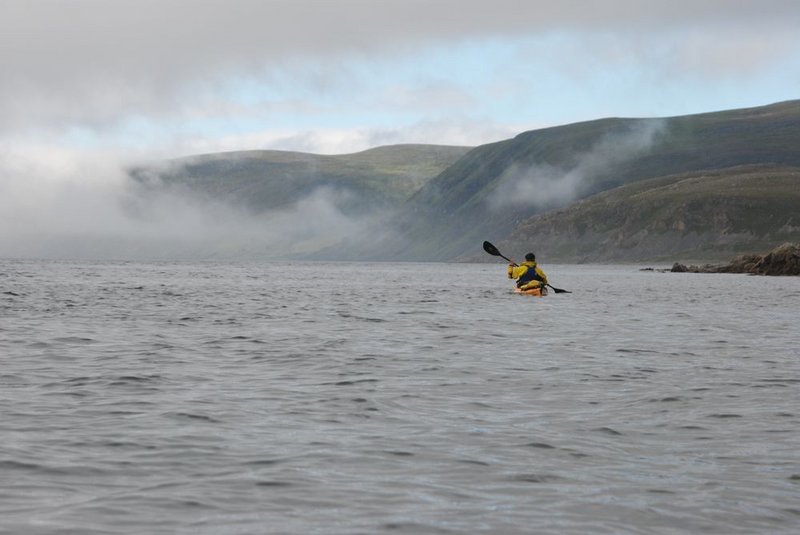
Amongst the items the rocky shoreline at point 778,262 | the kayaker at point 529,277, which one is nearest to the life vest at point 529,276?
the kayaker at point 529,277

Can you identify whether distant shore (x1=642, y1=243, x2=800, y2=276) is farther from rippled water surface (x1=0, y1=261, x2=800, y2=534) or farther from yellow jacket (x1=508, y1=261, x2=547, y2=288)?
rippled water surface (x1=0, y1=261, x2=800, y2=534)

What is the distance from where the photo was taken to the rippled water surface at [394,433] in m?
10.6

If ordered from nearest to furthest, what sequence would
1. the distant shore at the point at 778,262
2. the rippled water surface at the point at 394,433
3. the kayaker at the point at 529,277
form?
the rippled water surface at the point at 394,433 → the kayaker at the point at 529,277 → the distant shore at the point at 778,262

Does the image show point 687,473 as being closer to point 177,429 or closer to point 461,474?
point 461,474

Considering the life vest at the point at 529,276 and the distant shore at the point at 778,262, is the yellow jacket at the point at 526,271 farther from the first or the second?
the distant shore at the point at 778,262

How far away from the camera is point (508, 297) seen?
63.7 meters

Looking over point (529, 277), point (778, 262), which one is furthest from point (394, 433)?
point (778, 262)

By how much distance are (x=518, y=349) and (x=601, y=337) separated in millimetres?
5357

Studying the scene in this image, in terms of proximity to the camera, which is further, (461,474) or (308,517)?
(461,474)

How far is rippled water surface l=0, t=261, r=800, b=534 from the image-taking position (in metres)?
10.6

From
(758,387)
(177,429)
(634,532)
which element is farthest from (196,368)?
(634,532)

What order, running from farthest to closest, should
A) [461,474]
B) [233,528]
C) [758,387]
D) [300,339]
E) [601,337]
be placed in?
[601,337], [300,339], [758,387], [461,474], [233,528]

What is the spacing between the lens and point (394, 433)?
14977mm

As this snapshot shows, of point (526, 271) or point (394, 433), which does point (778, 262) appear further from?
point (394, 433)
